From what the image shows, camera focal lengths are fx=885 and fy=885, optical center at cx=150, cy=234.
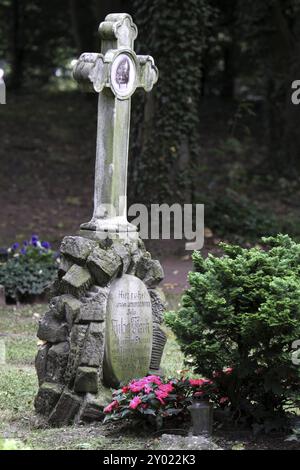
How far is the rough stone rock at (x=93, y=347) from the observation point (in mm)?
6793

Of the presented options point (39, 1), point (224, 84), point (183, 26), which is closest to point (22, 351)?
point (183, 26)

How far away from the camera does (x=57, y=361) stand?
22.7 ft

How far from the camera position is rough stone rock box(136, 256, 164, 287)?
24.2ft

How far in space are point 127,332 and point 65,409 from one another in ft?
2.56

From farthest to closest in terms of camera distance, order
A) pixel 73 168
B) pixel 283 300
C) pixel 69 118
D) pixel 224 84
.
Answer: pixel 224 84
pixel 69 118
pixel 73 168
pixel 283 300

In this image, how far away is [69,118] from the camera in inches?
993

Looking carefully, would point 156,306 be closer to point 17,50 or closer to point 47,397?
point 47,397

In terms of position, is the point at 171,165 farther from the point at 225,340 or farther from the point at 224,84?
the point at 224,84

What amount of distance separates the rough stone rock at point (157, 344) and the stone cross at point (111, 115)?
34.3 inches

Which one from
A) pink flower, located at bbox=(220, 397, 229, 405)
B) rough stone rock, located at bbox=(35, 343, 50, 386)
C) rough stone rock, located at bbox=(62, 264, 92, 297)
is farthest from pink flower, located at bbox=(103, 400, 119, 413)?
rough stone rock, located at bbox=(62, 264, 92, 297)

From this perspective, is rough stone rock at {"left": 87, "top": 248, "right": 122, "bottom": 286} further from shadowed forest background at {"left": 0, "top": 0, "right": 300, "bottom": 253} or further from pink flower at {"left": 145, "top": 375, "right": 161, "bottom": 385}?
shadowed forest background at {"left": 0, "top": 0, "right": 300, "bottom": 253}

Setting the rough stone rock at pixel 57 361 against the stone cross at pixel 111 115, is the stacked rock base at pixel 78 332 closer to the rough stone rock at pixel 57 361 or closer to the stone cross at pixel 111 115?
the rough stone rock at pixel 57 361

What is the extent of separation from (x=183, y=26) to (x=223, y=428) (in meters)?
10.4

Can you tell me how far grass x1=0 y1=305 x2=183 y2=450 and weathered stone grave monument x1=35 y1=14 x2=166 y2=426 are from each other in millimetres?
263
